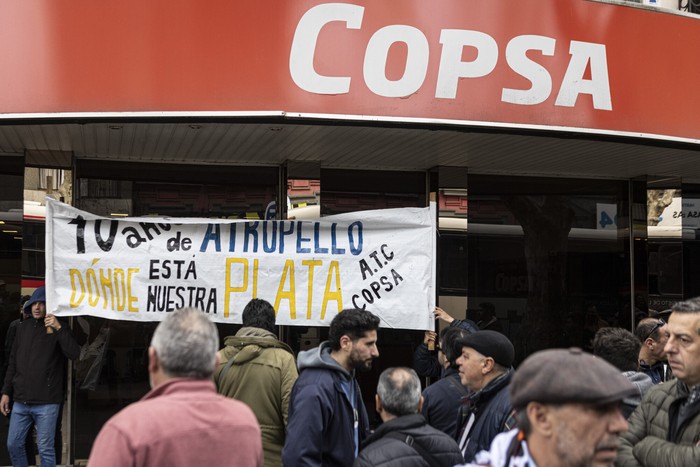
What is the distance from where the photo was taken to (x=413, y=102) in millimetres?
7297

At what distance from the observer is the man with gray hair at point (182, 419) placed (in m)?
2.54

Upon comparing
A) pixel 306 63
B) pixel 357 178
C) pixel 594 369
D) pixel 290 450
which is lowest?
pixel 290 450

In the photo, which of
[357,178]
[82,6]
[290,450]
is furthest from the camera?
[357,178]

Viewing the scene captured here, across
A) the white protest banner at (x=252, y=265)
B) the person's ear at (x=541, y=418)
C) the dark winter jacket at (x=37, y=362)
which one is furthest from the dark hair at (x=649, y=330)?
the dark winter jacket at (x=37, y=362)

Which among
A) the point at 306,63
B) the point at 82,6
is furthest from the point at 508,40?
the point at 82,6

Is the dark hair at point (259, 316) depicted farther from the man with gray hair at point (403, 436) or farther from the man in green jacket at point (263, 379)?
the man with gray hair at point (403, 436)

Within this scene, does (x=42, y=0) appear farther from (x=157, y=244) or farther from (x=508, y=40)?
(x=508, y=40)

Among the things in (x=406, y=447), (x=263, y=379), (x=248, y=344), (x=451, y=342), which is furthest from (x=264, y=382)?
(x=406, y=447)

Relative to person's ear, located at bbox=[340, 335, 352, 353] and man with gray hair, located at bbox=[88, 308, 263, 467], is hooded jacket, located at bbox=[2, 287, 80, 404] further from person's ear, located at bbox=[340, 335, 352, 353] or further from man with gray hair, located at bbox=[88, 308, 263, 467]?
man with gray hair, located at bbox=[88, 308, 263, 467]

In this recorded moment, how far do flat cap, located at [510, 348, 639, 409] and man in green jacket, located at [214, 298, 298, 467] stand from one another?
3522 millimetres

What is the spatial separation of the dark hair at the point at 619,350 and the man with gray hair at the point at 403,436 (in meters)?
1.30

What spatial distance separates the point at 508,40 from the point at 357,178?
284 centimetres

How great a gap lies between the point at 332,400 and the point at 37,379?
425cm

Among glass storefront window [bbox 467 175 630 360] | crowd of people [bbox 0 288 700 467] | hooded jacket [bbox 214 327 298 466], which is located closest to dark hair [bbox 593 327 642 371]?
crowd of people [bbox 0 288 700 467]
